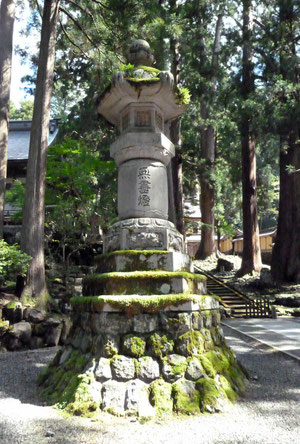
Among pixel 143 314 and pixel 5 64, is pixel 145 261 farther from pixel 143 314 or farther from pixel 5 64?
pixel 5 64

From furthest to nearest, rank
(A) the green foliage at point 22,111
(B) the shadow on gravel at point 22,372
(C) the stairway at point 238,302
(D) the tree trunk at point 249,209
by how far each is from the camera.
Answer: (A) the green foliage at point 22,111
(D) the tree trunk at point 249,209
(C) the stairway at point 238,302
(B) the shadow on gravel at point 22,372

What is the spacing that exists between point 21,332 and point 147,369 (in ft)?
14.4

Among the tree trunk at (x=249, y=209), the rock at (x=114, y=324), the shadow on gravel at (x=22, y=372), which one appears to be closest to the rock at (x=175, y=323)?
the rock at (x=114, y=324)

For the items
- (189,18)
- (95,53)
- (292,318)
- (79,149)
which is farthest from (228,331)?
(189,18)

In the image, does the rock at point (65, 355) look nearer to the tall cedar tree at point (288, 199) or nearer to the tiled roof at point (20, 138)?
the tall cedar tree at point (288, 199)

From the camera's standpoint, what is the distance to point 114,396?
10.7 ft

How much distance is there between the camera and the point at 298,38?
1330 cm

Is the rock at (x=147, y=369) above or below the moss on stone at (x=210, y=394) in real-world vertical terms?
above

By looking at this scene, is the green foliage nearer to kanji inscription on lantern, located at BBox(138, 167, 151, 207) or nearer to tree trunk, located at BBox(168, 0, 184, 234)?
tree trunk, located at BBox(168, 0, 184, 234)

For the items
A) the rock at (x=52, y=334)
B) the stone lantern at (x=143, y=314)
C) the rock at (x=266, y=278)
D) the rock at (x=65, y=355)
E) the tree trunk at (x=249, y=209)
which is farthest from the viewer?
the tree trunk at (x=249, y=209)

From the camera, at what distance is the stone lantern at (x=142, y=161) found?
4453mm

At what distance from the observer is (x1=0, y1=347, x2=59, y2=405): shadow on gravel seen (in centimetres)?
385

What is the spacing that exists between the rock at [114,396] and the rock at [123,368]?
0.06 m

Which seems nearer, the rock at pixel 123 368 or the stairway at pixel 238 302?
the rock at pixel 123 368
